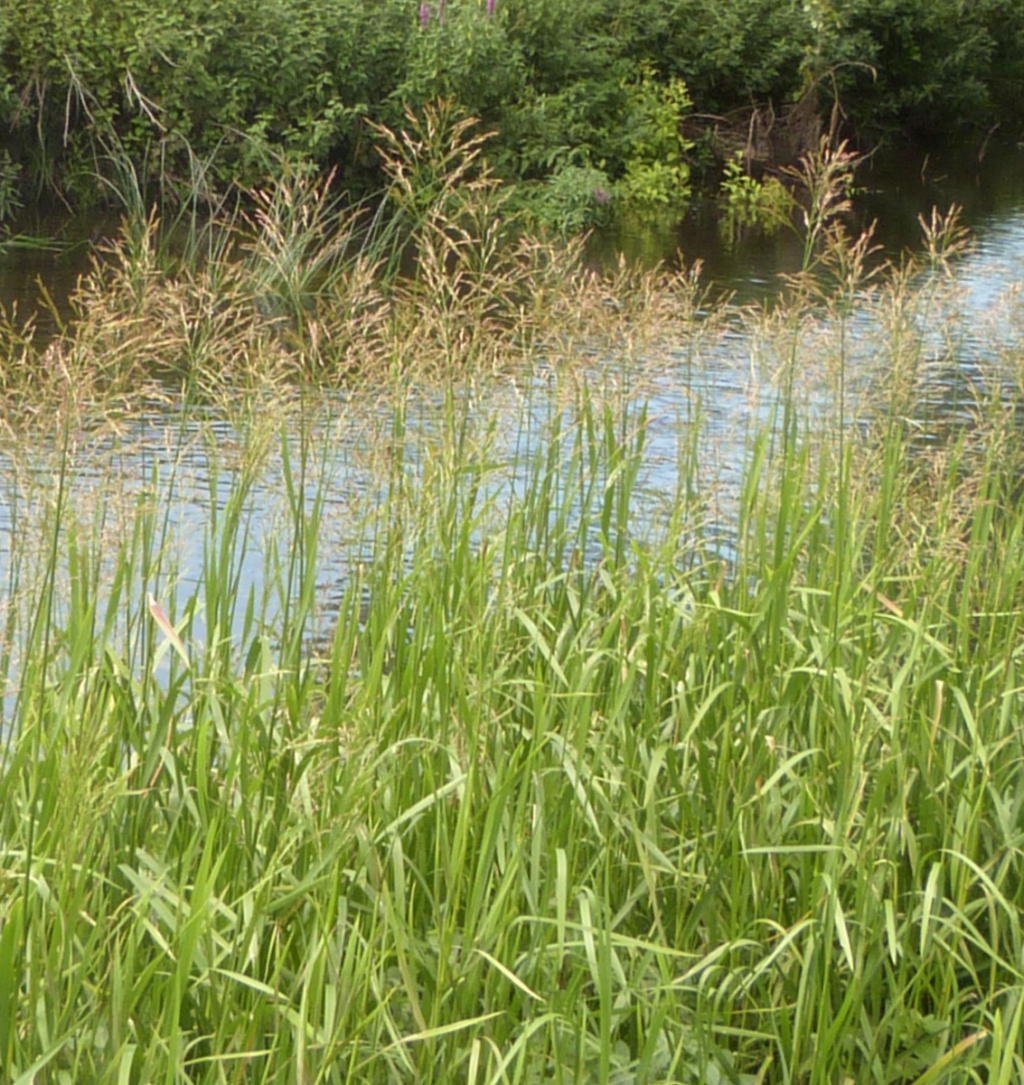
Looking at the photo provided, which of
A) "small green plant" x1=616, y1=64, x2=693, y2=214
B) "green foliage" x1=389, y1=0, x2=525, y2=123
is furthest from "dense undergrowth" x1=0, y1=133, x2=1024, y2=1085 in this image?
"small green plant" x1=616, y1=64, x2=693, y2=214

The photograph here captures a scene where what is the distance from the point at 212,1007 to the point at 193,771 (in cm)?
44

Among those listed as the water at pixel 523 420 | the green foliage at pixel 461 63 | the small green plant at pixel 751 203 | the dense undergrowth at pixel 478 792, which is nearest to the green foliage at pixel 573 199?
the water at pixel 523 420

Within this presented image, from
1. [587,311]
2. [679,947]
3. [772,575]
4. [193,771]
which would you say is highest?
[587,311]

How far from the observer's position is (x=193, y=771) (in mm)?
2432

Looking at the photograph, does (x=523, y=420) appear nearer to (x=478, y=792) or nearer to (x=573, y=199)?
(x=478, y=792)

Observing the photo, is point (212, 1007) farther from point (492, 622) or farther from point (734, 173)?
point (734, 173)

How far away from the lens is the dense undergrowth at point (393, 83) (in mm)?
11836

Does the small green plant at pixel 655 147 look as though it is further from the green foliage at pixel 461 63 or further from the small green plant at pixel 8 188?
the small green plant at pixel 8 188

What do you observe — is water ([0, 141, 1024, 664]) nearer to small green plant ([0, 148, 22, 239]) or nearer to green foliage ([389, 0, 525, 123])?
small green plant ([0, 148, 22, 239])

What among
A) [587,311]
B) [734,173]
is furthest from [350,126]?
[587,311]

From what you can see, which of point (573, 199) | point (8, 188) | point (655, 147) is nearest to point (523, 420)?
point (8, 188)

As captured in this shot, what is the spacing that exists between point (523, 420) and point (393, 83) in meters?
10.4

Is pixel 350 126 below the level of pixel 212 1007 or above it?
above

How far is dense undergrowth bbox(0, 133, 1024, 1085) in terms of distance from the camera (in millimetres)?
2039
